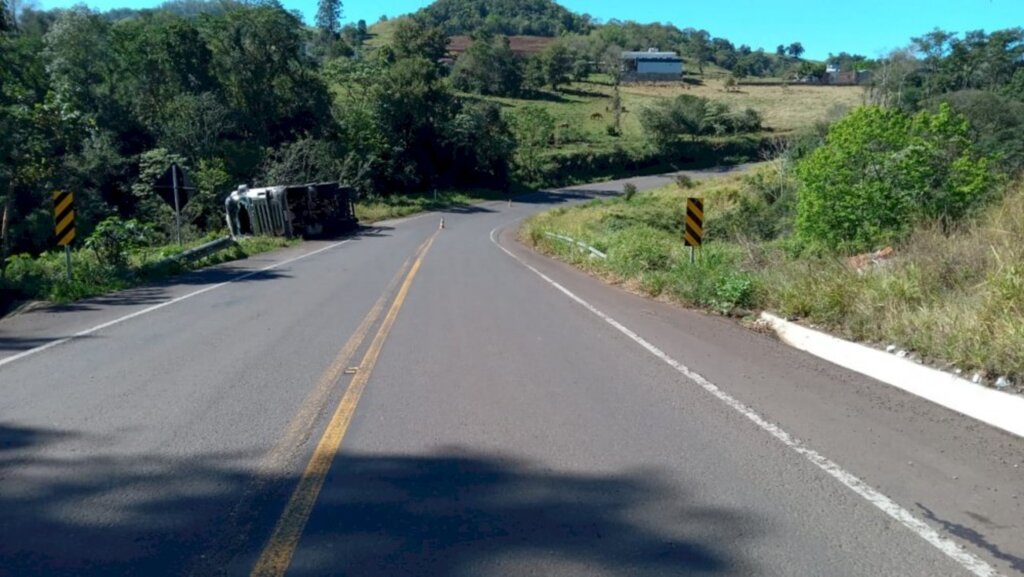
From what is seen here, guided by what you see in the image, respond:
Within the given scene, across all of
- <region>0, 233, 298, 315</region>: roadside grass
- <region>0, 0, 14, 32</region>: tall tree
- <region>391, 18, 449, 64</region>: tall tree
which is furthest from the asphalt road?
<region>391, 18, 449, 64</region>: tall tree

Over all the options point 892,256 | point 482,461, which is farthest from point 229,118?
point 482,461

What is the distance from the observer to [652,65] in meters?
141

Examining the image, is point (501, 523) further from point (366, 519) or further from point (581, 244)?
point (581, 244)

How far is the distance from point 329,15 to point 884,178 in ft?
551

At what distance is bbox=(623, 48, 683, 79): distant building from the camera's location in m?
137

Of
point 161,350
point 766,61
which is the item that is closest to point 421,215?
point 161,350

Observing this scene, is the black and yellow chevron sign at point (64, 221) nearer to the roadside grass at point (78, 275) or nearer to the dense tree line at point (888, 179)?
the roadside grass at point (78, 275)

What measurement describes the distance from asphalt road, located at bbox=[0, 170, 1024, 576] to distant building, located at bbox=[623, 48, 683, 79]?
13097 cm

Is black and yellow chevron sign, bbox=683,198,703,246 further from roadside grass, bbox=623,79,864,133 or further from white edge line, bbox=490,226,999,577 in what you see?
roadside grass, bbox=623,79,864,133

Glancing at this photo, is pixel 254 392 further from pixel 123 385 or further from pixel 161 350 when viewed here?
pixel 161 350


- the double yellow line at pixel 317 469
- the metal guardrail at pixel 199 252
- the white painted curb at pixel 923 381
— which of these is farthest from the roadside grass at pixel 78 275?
the white painted curb at pixel 923 381

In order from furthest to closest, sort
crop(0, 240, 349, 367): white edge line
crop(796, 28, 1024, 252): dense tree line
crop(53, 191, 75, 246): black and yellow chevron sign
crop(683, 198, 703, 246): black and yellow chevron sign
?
crop(53, 191, 75, 246): black and yellow chevron sign → crop(683, 198, 703, 246): black and yellow chevron sign → crop(796, 28, 1024, 252): dense tree line → crop(0, 240, 349, 367): white edge line

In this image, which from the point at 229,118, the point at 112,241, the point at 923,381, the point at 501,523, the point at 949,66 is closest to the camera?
the point at 501,523

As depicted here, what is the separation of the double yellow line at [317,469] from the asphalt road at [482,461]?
0.02 metres
